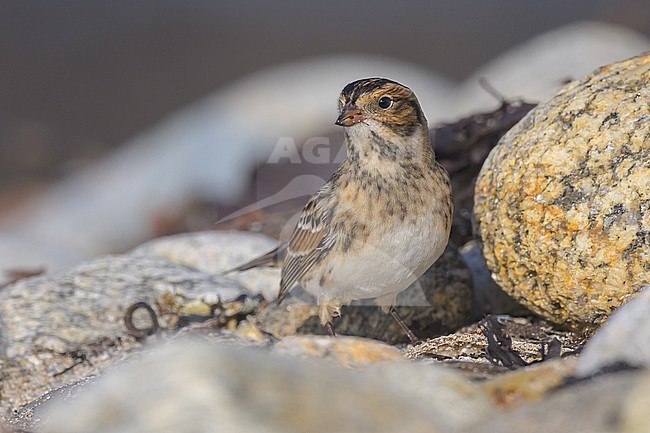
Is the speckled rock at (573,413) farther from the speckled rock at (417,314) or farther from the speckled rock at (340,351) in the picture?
the speckled rock at (417,314)

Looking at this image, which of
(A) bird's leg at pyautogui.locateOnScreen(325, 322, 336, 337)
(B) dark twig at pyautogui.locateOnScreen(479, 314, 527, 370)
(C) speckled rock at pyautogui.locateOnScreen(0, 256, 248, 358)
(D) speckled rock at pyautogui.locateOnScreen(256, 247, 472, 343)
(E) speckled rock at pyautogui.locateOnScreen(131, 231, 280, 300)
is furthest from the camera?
(E) speckled rock at pyautogui.locateOnScreen(131, 231, 280, 300)

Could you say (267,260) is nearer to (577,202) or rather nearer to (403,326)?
(403,326)

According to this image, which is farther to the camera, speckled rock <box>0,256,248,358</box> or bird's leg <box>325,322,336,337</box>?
speckled rock <box>0,256,248,358</box>

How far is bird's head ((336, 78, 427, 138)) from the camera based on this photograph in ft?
16.6

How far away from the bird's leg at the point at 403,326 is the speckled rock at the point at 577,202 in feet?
2.40

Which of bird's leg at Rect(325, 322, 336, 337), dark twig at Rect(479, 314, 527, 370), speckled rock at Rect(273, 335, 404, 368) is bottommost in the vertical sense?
bird's leg at Rect(325, 322, 336, 337)

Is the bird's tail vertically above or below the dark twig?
above

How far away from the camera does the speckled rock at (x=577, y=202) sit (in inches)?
181

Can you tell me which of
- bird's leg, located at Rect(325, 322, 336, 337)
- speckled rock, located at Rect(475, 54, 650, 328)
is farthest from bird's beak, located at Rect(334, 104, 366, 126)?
bird's leg, located at Rect(325, 322, 336, 337)

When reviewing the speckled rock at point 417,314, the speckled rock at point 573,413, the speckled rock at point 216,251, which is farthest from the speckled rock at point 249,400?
the speckled rock at point 216,251

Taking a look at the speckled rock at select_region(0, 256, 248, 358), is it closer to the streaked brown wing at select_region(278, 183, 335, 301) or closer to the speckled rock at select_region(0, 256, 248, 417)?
the speckled rock at select_region(0, 256, 248, 417)

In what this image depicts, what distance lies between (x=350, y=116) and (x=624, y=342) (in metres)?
2.22

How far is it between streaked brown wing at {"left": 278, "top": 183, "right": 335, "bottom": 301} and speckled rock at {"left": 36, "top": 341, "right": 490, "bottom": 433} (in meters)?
2.22

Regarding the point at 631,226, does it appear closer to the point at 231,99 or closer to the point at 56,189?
the point at 231,99
